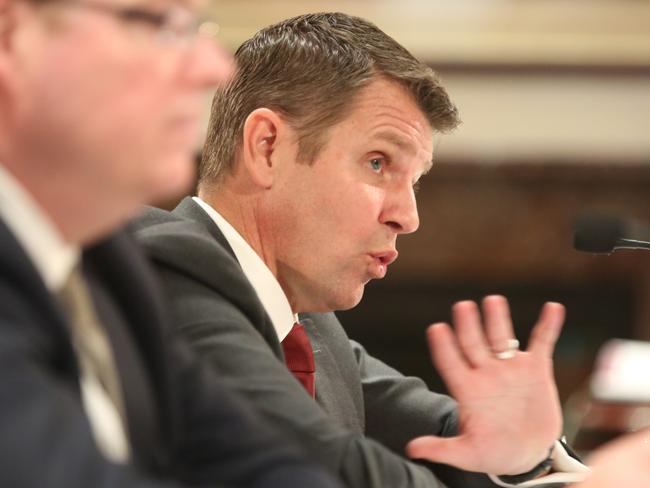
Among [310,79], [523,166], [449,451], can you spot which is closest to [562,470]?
[449,451]

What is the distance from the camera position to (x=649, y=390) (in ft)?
8.20

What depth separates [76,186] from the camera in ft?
2.93

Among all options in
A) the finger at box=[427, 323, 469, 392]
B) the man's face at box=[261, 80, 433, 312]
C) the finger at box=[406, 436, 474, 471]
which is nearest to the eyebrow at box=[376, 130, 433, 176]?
the man's face at box=[261, 80, 433, 312]

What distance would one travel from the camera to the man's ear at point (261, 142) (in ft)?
5.85

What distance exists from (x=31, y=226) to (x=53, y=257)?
0.04 metres

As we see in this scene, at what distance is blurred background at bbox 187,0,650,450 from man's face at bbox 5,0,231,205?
430 cm

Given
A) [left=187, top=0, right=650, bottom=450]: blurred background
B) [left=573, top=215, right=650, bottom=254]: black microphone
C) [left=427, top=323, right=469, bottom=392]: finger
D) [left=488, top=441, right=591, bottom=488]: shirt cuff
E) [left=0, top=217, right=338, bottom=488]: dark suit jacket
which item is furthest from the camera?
[left=187, top=0, right=650, bottom=450]: blurred background

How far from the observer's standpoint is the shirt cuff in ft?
5.65

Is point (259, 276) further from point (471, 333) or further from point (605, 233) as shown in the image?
point (605, 233)

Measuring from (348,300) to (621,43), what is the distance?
399 cm

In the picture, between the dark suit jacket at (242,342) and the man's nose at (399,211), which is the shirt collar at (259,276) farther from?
the man's nose at (399,211)

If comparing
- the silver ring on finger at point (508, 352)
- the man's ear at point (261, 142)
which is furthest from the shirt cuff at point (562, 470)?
the man's ear at point (261, 142)

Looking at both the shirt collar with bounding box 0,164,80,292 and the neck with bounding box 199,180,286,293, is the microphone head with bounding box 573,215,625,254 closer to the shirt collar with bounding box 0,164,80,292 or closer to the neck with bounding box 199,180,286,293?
the neck with bounding box 199,180,286,293

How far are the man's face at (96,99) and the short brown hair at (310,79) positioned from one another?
86cm
